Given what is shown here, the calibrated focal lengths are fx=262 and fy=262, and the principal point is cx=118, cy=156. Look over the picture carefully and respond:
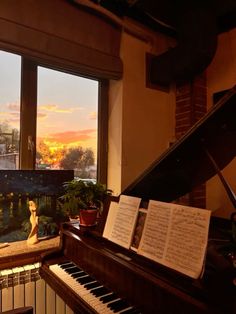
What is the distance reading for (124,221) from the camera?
139 centimetres

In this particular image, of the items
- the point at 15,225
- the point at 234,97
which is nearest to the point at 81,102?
the point at 15,225

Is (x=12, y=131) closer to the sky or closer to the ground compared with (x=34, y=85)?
closer to the ground

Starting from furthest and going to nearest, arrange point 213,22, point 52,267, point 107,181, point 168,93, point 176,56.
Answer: point 168,93
point 107,181
point 176,56
point 213,22
point 52,267

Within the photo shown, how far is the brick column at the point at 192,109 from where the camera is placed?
2988 mm

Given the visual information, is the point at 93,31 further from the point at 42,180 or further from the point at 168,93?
the point at 42,180

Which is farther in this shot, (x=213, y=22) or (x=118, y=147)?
(x=118, y=147)

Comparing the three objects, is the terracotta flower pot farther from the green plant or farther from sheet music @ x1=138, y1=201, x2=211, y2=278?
sheet music @ x1=138, y1=201, x2=211, y2=278

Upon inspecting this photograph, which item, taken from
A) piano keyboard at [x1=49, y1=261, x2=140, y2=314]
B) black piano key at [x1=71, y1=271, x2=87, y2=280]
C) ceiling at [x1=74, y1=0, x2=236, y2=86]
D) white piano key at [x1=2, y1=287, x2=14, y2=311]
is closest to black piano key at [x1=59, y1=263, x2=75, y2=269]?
piano keyboard at [x1=49, y1=261, x2=140, y2=314]

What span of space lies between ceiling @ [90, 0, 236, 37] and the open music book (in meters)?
1.90

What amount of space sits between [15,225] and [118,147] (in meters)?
1.24

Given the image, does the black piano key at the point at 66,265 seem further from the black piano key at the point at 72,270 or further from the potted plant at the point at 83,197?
the potted plant at the point at 83,197

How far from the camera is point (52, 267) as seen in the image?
1627 millimetres

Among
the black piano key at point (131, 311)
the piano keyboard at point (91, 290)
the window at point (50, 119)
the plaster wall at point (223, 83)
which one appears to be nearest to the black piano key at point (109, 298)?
the piano keyboard at point (91, 290)

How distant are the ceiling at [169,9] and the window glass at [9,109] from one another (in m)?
0.98
